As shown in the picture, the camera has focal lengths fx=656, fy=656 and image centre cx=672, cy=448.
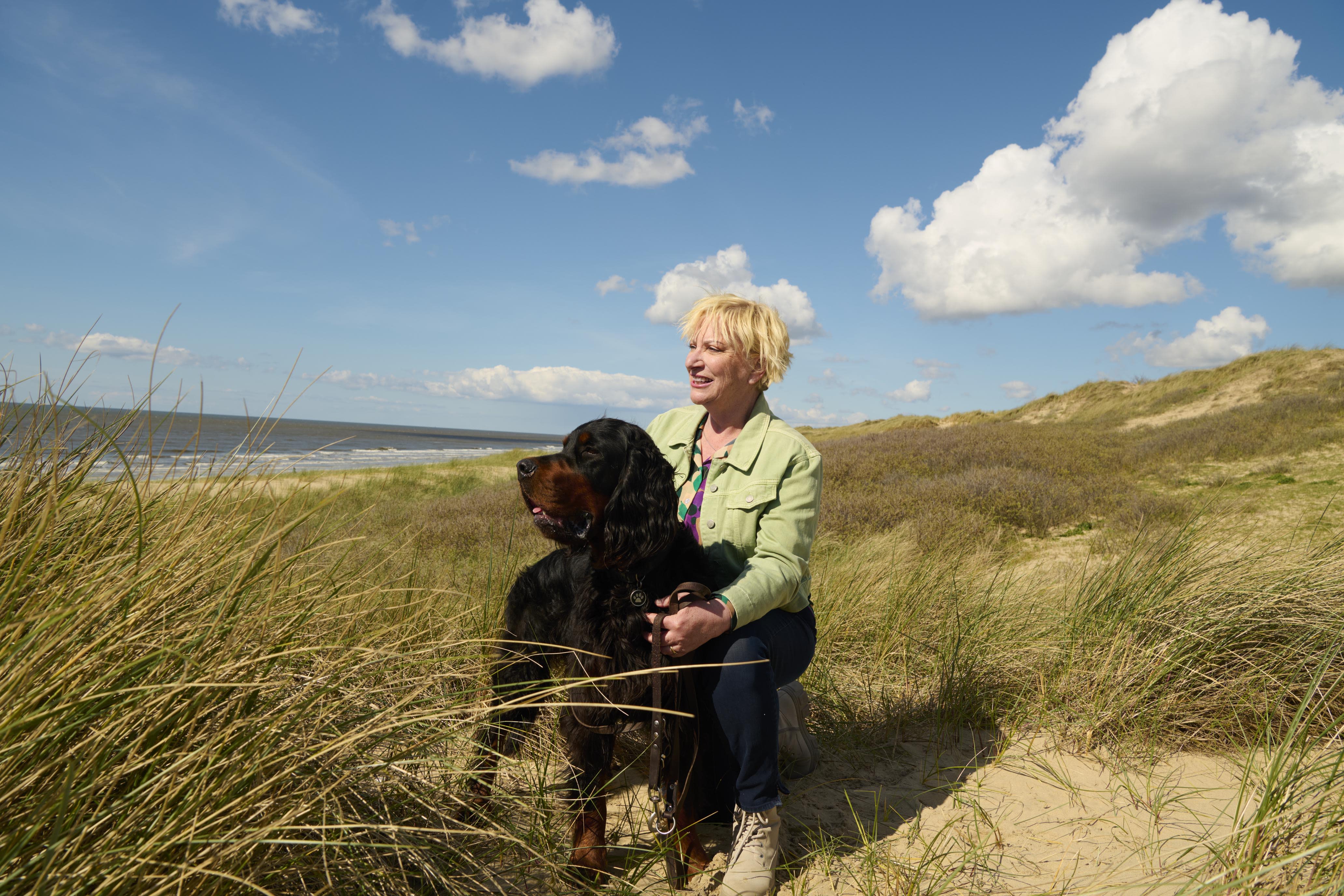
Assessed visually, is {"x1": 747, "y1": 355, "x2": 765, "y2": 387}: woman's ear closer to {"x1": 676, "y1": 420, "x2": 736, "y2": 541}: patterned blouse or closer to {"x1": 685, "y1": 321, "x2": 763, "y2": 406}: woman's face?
{"x1": 685, "y1": 321, "x2": 763, "y2": 406}: woman's face

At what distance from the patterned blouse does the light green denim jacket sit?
0.04 meters

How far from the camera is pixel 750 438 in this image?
7.41 feet

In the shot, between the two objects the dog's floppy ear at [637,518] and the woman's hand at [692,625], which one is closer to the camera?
the woman's hand at [692,625]

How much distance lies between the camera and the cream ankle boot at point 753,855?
1843mm

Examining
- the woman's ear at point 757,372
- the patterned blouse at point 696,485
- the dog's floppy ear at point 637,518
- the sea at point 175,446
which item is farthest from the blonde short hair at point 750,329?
the sea at point 175,446

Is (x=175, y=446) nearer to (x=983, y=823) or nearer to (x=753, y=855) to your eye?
(x=753, y=855)

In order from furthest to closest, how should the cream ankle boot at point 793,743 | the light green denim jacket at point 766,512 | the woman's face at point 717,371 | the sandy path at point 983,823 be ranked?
the cream ankle boot at point 793,743 → the woman's face at point 717,371 → the light green denim jacket at point 766,512 → the sandy path at point 983,823

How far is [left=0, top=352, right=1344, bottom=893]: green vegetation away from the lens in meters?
1.06

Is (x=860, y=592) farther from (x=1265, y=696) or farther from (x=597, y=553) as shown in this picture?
(x=597, y=553)

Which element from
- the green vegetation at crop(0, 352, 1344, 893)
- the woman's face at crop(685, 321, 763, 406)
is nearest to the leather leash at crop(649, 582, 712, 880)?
the green vegetation at crop(0, 352, 1344, 893)

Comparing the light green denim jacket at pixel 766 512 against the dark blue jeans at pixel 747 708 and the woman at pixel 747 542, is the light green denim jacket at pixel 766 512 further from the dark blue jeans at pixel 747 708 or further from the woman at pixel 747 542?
the dark blue jeans at pixel 747 708

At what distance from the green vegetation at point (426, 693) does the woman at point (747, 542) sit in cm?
24

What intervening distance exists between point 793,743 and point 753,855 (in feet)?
1.88

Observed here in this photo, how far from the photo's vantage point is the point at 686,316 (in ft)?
8.25
